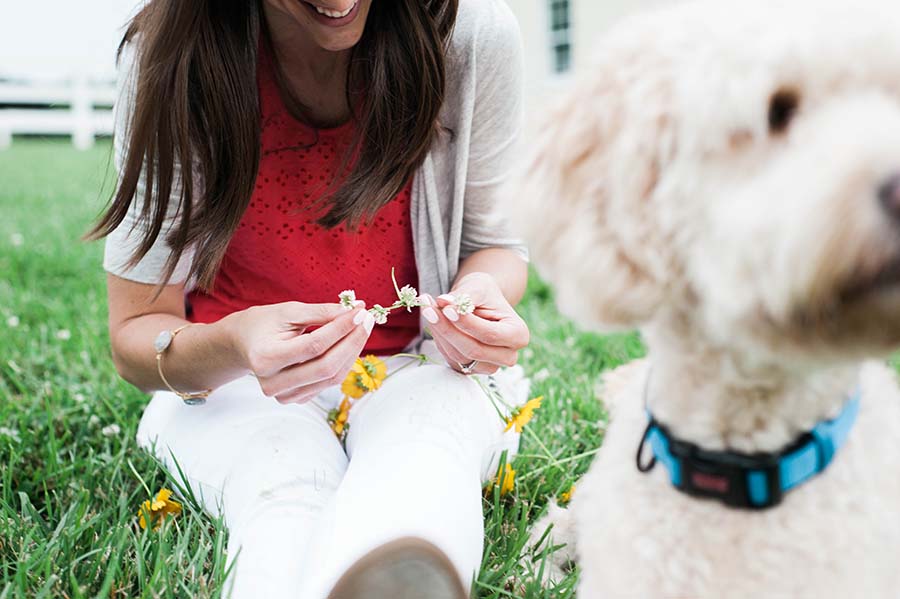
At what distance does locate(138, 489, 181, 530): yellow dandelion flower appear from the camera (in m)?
1.85

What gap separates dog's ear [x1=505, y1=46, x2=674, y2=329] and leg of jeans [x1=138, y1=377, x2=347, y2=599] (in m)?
0.70

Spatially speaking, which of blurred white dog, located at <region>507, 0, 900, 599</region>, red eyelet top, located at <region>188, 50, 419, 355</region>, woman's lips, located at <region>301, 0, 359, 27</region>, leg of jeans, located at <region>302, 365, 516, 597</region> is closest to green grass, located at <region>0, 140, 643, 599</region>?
leg of jeans, located at <region>302, 365, 516, 597</region>

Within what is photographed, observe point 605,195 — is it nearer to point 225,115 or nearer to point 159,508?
point 225,115

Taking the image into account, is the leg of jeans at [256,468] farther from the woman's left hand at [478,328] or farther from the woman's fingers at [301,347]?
the woman's left hand at [478,328]

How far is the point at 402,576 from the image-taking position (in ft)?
4.44

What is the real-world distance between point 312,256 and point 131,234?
1.38ft

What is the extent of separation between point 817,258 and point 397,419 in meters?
1.07

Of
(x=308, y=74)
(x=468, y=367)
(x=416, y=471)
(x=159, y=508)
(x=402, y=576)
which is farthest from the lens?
(x=308, y=74)

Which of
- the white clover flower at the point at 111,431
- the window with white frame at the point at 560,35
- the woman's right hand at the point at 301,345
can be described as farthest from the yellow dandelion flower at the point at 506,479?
the window with white frame at the point at 560,35

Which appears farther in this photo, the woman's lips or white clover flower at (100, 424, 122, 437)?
white clover flower at (100, 424, 122, 437)

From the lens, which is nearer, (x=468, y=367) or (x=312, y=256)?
(x=468, y=367)

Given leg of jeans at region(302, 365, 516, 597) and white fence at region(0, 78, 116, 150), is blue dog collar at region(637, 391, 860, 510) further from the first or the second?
white fence at region(0, 78, 116, 150)

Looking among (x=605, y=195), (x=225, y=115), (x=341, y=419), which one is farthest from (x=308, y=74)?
(x=605, y=195)

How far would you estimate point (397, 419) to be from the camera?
185 cm
